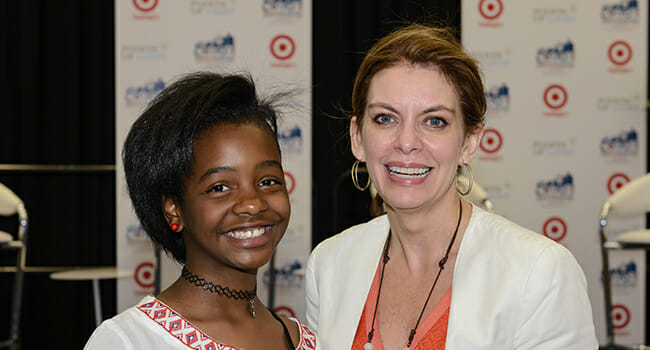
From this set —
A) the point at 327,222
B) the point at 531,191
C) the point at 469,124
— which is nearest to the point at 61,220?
the point at 327,222

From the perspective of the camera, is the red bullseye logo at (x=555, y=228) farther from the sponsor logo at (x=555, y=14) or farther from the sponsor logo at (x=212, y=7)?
the sponsor logo at (x=212, y=7)

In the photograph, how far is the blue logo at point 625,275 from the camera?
189 inches

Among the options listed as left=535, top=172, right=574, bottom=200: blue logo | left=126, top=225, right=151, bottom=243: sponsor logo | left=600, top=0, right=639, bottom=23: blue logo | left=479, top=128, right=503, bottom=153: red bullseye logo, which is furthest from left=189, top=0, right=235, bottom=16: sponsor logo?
left=600, top=0, right=639, bottom=23: blue logo

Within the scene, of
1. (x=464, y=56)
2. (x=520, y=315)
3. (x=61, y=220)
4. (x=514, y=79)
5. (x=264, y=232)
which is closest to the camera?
(x=264, y=232)

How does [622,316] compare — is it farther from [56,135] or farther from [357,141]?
[56,135]

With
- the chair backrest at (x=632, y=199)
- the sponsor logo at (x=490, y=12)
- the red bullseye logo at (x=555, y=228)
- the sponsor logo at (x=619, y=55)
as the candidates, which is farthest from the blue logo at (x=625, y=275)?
the sponsor logo at (x=490, y=12)

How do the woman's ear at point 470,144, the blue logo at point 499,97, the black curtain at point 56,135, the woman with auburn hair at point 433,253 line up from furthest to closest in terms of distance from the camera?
the black curtain at point 56,135, the blue logo at point 499,97, the woman's ear at point 470,144, the woman with auburn hair at point 433,253

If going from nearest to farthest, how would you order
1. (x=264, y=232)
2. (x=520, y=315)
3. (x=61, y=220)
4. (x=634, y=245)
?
(x=264, y=232)
(x=520, y=315)
(x=634, y=245)
(x=61, y=220)

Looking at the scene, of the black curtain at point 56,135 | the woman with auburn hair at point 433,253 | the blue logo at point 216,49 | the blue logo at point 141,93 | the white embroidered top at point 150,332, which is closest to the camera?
the white embroidered top at point 150,332

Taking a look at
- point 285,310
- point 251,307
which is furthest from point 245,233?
point 285,310

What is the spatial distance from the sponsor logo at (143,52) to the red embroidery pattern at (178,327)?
11.1ft

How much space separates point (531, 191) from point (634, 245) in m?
1.28

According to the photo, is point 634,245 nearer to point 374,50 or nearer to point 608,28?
point 608,28

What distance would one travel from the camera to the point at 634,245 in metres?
3.58
